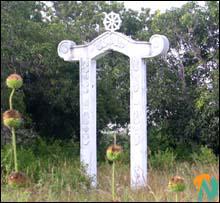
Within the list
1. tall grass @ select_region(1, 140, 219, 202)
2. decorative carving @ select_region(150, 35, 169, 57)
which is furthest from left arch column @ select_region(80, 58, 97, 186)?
decorative carving @ select_region(150, 35, 169, 57)

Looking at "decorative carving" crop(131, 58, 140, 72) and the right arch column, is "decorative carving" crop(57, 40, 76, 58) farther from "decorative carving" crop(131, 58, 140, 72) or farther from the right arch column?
the right arch column

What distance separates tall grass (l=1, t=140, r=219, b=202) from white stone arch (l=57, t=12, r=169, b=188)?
0.21 meters

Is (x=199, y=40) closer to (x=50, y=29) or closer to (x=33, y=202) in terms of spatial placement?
(x=50, y=29)

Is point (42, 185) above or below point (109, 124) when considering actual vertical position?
below

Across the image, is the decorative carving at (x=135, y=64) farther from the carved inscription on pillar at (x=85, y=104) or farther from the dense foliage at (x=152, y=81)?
the dense foliage at (x=152, y=81)

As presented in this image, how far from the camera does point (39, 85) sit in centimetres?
1070

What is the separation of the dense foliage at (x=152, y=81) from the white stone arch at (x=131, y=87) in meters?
2.34

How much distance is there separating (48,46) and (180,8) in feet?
10.3

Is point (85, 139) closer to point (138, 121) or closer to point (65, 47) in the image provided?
point (138, 121)

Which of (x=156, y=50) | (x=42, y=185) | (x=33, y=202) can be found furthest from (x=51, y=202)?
(x=156, y=50)

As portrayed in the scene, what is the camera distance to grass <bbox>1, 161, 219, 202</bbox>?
15.3 feet

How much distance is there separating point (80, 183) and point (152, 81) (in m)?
6.01

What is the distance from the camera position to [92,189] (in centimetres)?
624

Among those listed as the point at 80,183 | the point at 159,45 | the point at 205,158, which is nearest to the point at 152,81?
the point at 205,158
